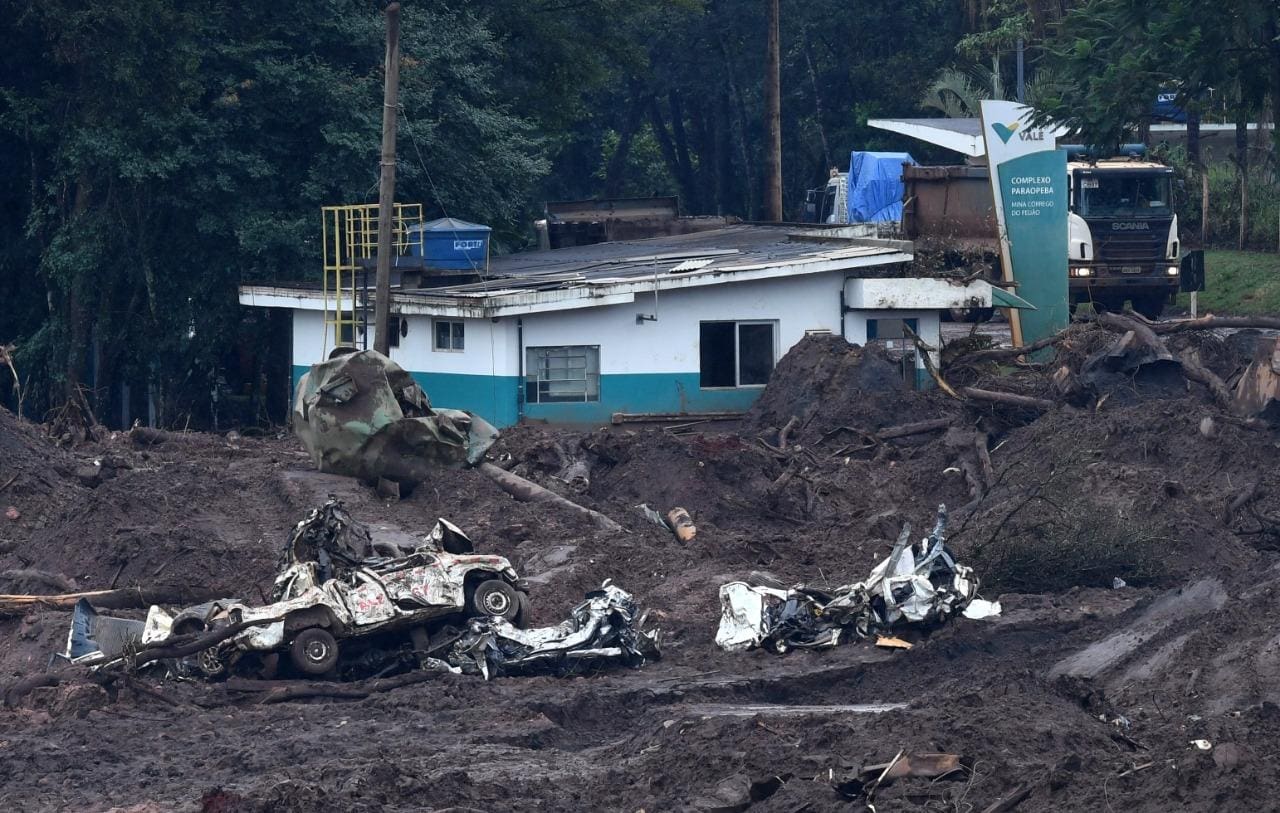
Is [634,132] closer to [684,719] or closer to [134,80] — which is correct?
[134,80]

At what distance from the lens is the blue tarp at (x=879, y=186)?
42469 mm

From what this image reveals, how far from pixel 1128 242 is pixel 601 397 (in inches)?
534

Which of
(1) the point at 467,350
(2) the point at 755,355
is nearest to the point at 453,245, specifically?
(1) the point at 467,350

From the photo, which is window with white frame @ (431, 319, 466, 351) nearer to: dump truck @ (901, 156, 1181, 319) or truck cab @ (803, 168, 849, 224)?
dump truck @ (901, 156, 1181, 319)

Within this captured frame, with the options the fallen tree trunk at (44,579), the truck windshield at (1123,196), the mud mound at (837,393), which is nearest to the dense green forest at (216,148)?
the truck windshield at (1123,196)

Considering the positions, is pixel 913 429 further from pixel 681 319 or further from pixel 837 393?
pixel 681 319

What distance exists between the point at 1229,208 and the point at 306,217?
2490 cm

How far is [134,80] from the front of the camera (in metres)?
28.9

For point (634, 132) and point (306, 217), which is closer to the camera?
point (306, 217)

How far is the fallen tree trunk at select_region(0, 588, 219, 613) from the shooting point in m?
15.2

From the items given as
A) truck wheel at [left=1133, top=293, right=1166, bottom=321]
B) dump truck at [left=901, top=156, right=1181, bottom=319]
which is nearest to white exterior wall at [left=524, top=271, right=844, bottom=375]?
dump truck at [left=901, top=156, right=1181, bottom=319]

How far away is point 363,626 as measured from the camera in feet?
41.7

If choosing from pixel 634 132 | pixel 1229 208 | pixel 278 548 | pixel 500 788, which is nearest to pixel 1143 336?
pixel 278 548

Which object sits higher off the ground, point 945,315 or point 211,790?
point 945,315
